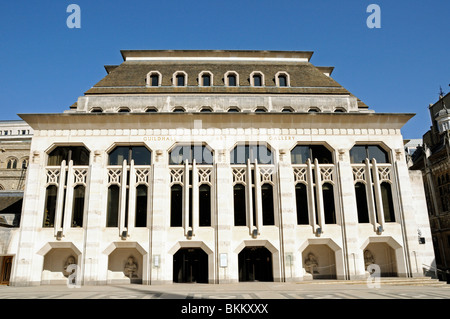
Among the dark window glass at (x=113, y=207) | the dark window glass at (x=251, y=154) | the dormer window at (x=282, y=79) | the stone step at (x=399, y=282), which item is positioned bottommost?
the stone step at (x=399, y=282)

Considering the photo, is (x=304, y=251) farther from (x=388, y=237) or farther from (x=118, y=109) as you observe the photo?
(x=118, y=109)

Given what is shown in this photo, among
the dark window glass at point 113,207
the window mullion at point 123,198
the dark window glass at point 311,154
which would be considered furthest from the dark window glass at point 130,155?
the dark window glass at point 311,154

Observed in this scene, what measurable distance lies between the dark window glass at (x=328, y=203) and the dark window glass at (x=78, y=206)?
19.9 metres

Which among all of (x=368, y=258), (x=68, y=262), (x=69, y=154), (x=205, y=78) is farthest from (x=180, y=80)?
(x=368, y=258)

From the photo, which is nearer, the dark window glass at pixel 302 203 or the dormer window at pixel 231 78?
the dark window glass at pixel 302 203

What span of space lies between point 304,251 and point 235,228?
20.7ft

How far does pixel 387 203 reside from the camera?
28.4 metres

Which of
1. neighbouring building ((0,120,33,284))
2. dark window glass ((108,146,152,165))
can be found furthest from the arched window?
dark window glass ((108,146,152,165))

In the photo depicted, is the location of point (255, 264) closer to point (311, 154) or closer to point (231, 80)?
point (311, 154)

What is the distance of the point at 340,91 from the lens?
32438 mm

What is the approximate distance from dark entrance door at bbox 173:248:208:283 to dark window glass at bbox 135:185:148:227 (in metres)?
3.99

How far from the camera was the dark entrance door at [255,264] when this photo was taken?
27641mm

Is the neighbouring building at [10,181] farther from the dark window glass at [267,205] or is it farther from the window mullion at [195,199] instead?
the dark window glass at [267,205]
